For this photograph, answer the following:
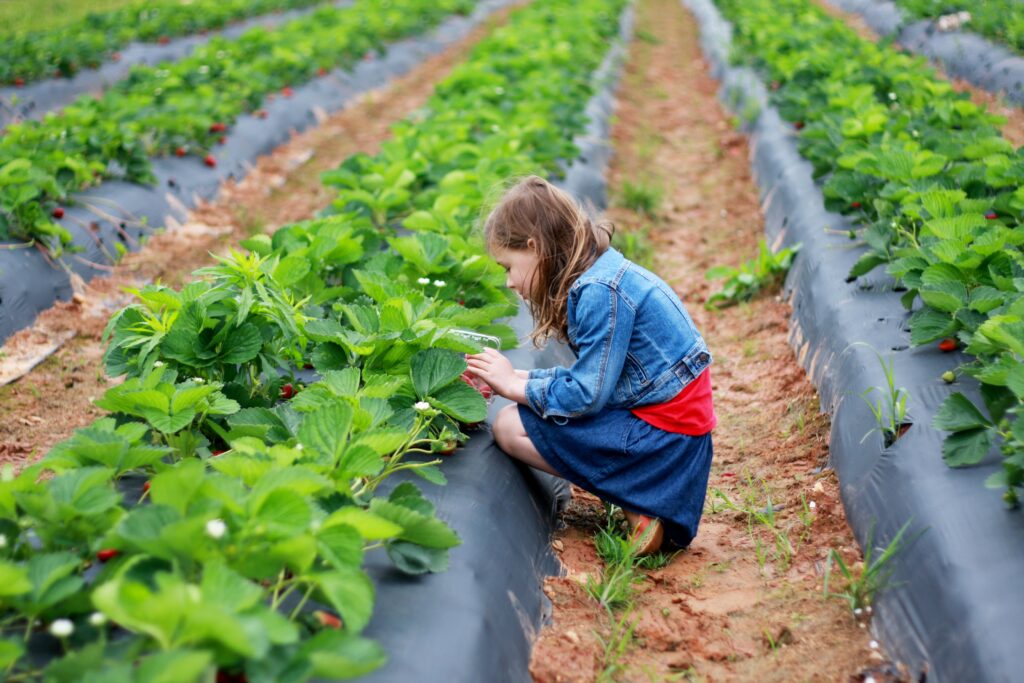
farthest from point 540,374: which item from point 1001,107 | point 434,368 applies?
point 1001,107

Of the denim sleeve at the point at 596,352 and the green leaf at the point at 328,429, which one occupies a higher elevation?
the green leaf at the point at 328,429

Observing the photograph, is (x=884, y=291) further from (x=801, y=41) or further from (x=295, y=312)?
(x=801, y=41)

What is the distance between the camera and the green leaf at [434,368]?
2559 mm

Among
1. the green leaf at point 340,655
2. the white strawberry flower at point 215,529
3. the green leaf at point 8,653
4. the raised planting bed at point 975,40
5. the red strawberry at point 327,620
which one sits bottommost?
the raised planting bed at point 975,40

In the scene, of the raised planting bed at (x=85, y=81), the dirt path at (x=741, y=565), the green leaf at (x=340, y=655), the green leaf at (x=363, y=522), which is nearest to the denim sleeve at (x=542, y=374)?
the dirt path at (x=741, y=565)

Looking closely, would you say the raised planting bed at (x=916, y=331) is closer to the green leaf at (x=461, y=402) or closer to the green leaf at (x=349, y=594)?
the green leaf at (x=461, y=402)

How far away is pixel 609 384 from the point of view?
102 inches

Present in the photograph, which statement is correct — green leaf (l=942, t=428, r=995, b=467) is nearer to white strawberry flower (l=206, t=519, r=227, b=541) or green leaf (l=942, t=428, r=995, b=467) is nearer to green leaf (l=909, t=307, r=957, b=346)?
green leaf (l=909, t=307, r=957, b=346)

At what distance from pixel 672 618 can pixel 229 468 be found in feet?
4.03

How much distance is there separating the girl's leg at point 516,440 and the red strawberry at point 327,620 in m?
0.99

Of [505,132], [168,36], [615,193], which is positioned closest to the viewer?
[505,132]

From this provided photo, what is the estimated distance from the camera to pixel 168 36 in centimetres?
1134

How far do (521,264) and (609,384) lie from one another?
1.44ft

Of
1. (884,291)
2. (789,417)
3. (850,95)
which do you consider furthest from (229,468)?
(850,95)
